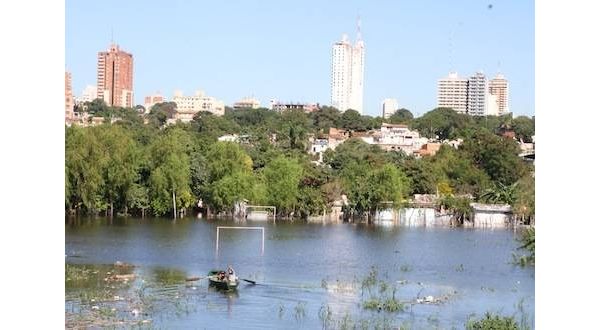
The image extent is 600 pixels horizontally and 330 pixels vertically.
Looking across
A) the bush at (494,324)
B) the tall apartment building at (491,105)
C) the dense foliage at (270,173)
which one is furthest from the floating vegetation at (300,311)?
the tall apartment building at (491,105)

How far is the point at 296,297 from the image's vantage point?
691 cm

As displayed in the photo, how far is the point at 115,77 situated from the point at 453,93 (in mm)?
5292

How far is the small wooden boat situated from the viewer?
7051 millimetres

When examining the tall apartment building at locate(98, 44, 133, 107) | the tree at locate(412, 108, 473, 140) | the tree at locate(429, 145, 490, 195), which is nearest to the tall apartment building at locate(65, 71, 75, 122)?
the tall apartment building at locate(98, 44, 133, 107)

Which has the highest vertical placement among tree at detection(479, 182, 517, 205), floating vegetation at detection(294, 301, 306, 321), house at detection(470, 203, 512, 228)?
tree at detection(479, 182, 517, 205)

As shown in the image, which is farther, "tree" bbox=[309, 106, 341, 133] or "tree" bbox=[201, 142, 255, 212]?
"tree" bbox=[309, 106, 341, 133]

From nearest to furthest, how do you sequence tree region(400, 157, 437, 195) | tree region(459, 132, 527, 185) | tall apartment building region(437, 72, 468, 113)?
tree region(459, 132, 527, 185)
tree region(400, 157, 437, 195)
tall apartment building region(437, 72, 468, 113)

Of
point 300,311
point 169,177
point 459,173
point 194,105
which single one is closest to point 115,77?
point 194,105

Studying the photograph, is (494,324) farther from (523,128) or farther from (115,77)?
(115,77)

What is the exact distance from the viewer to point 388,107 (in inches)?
632

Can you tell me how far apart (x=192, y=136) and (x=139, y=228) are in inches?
144

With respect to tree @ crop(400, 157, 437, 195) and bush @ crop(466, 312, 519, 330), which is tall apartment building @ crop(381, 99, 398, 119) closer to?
tree @ crop(400, 157, 437, 195)

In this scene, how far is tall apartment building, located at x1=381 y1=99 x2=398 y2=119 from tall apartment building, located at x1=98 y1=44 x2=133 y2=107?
3.90 meters

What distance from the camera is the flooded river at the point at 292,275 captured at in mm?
6098
